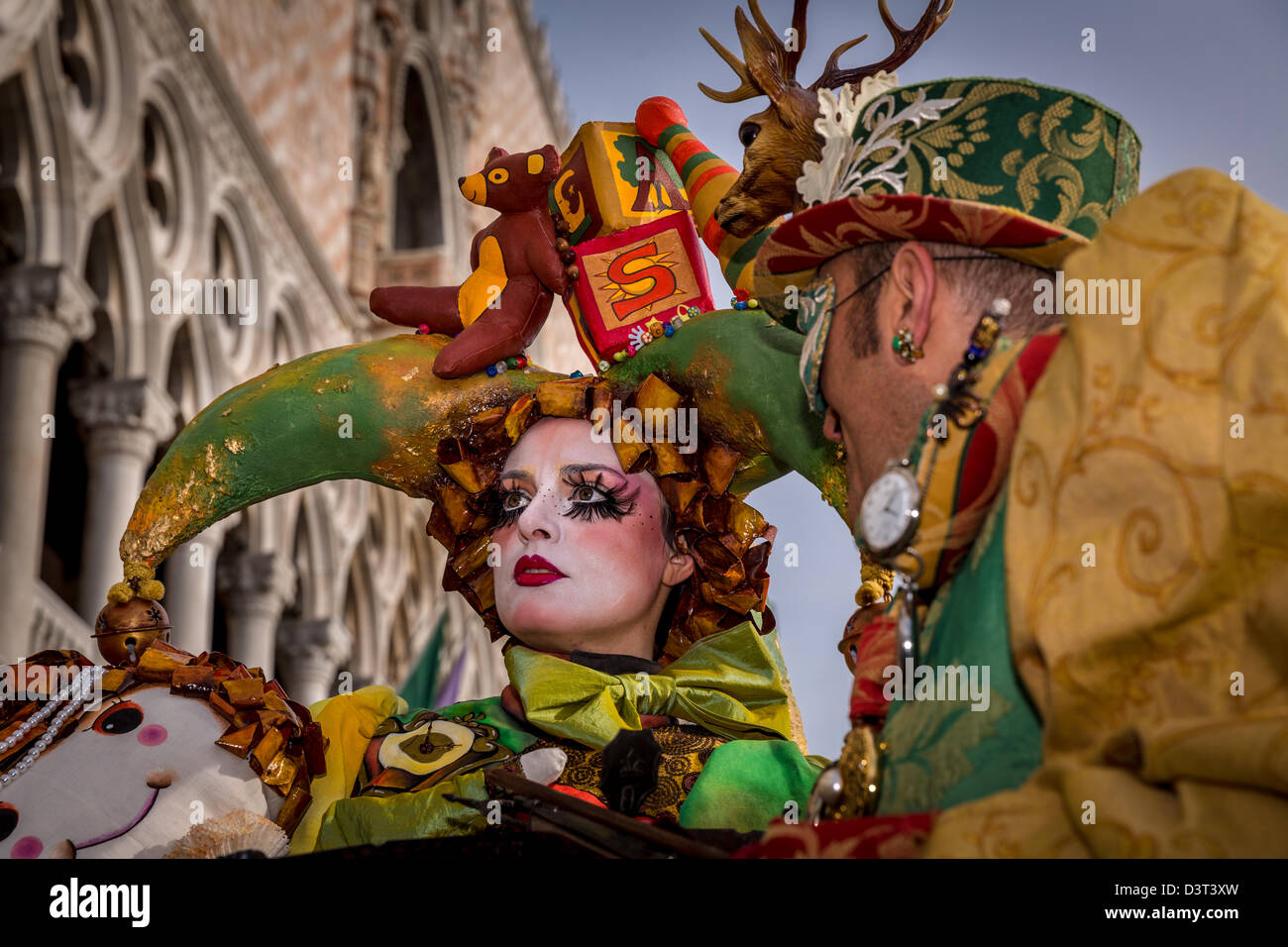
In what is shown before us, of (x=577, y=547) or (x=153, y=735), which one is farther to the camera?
(x=577, y=547)

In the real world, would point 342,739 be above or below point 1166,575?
below

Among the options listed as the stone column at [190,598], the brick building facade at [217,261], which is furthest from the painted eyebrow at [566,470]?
the stone column at [190,598]

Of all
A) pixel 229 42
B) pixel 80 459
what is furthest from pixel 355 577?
pixel 229 42

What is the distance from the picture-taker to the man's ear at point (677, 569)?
2779 millimetres

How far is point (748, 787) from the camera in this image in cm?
230

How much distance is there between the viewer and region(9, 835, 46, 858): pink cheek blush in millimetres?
2137

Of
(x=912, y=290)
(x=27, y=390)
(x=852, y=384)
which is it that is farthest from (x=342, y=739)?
(x=27, y=390)

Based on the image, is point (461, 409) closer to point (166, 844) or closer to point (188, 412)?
point (166, 844)

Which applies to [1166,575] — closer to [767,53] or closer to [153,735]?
[767,53]

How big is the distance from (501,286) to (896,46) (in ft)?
2.92

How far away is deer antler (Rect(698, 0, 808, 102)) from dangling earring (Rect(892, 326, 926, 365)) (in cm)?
78

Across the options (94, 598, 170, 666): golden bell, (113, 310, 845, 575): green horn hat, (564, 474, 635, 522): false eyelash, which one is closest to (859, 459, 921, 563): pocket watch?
(113, 310, 845, 575): green horn hat
